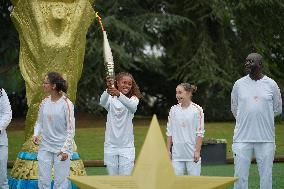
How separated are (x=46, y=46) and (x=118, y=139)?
1.82m

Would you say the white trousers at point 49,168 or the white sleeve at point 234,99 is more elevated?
the white sleeve at point 234,99

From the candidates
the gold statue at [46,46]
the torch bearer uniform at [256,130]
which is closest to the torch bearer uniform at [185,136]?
the torch bearer uniform at [256,130]

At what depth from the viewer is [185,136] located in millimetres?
8359

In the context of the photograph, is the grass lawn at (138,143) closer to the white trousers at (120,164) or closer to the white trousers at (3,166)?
the white trousers at (120,164)

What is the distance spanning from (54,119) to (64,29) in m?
1.95

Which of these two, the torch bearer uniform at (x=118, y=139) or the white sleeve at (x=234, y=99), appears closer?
the torch bearer uniform at (x=118, y=139)

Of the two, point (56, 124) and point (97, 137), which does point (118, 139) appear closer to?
point (56, 124)

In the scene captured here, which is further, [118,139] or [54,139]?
[118,139]

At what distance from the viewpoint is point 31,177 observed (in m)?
9.13

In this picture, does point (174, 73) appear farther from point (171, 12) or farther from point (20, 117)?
point (20, 117)

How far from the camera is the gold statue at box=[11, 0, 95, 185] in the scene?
9.30 meters

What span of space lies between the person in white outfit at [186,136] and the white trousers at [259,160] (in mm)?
486

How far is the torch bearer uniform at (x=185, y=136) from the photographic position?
834 cm

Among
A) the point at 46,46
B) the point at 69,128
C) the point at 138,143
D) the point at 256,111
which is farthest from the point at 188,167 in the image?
the point at 138,143
